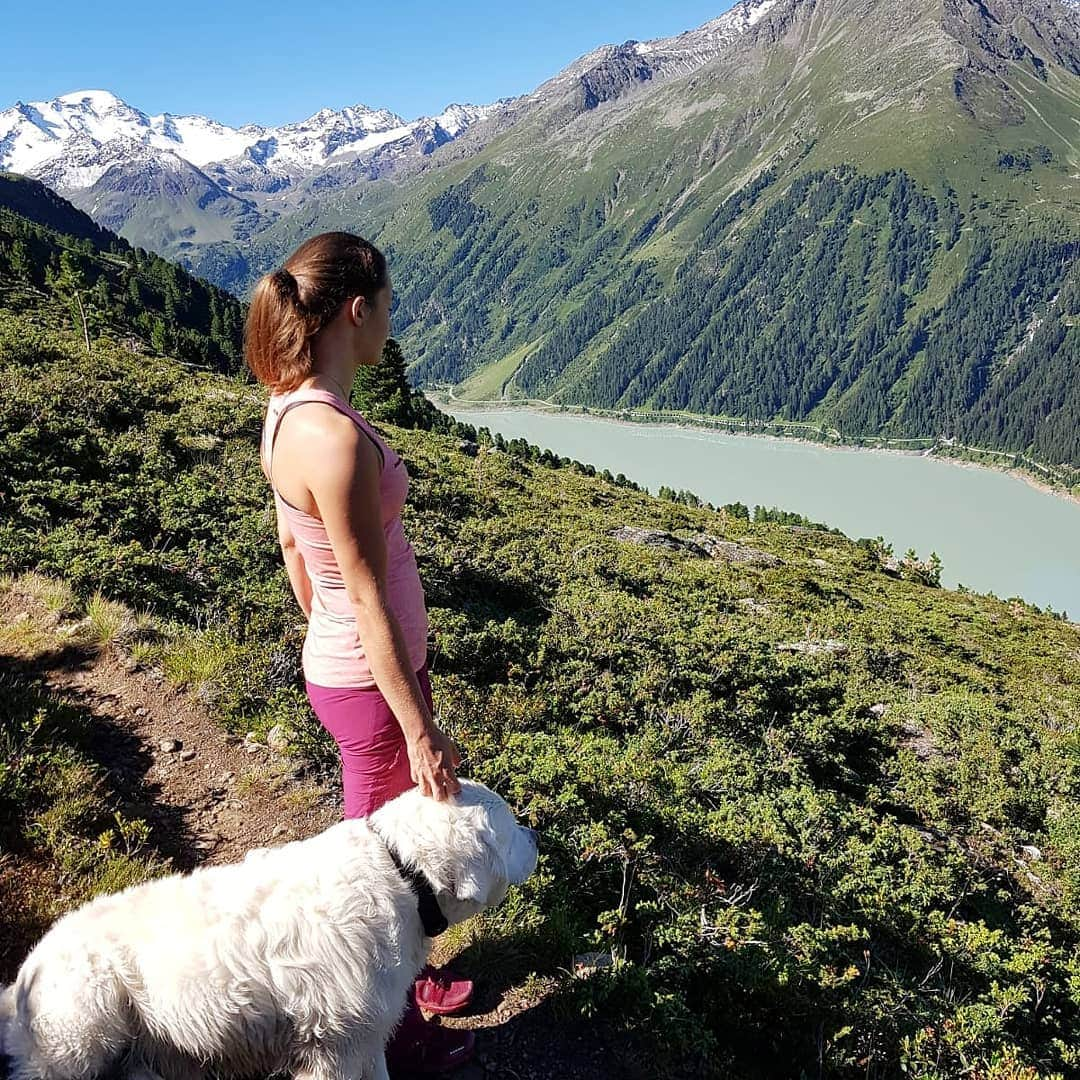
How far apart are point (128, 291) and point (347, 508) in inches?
3375

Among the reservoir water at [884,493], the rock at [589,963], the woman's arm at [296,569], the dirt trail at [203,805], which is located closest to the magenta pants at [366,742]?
the woman's arm at [296,569]

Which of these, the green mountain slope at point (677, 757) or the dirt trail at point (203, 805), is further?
the green mountain slope at point (677, 757)

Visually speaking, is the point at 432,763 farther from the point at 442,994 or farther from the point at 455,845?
the point at 442,994

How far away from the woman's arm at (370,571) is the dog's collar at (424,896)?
26 cm

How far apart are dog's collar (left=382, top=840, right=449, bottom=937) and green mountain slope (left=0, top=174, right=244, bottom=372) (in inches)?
1393

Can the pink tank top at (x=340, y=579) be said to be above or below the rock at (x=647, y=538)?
above

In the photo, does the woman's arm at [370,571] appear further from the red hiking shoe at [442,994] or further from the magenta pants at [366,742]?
the red hiking shoe at [442,994]

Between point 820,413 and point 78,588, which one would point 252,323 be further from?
point 820,413

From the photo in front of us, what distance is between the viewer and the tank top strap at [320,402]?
7.60 feet

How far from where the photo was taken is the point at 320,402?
230 centimetres

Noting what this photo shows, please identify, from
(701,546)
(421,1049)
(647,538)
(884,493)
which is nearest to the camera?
(421,1049)

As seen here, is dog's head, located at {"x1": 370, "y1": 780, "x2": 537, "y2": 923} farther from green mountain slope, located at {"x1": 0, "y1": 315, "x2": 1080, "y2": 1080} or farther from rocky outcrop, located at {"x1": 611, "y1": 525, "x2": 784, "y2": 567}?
rocky outcrop, located at {"x1": 611, "y1": 525, "x2": 784, "y2": 567}

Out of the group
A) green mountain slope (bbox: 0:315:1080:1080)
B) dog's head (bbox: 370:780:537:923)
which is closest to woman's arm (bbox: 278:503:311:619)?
dog's head (bbox: 370:780:537:923)

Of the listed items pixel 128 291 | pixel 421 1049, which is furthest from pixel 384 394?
pixel 421 1049
